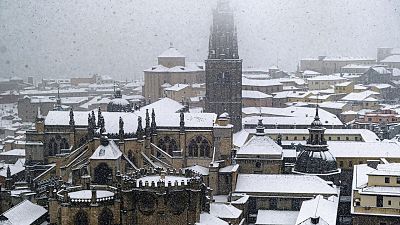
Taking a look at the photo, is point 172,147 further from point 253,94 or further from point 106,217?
point 253,94

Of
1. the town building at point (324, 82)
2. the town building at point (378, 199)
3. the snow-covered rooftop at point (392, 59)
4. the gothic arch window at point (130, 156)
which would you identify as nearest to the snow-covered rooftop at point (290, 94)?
the town building at point (324, 82)

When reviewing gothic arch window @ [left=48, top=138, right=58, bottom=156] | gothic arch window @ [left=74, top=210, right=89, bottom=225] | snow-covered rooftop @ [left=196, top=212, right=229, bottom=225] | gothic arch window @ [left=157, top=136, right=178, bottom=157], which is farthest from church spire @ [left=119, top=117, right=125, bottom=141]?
gothic arch window @ [left=74, top=210, right=89, bottom=225]

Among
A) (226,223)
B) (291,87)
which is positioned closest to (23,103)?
(291,87)

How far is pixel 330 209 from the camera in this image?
5312 centimetres

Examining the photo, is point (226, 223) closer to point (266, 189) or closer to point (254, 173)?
point (266, 189)

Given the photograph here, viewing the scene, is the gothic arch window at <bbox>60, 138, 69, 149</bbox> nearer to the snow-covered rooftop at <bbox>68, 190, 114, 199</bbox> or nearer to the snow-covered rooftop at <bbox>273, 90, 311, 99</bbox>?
the snow-covered rooftop at <bbox>68, 190, 114, 199</bbox>

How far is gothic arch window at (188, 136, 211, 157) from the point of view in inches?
2645

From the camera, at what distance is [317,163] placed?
2569 inches

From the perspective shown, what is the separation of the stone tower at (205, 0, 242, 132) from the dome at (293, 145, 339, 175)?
20.7 meters

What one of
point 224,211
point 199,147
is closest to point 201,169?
point 199,147

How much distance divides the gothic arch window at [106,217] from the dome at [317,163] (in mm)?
26345

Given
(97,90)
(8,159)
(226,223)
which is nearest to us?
(226,223)

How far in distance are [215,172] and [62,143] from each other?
19.2 m

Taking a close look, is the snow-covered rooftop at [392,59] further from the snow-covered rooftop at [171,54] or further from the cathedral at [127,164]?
the cathedral at [127,164]
